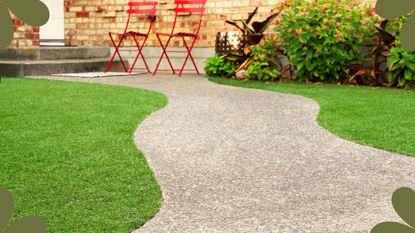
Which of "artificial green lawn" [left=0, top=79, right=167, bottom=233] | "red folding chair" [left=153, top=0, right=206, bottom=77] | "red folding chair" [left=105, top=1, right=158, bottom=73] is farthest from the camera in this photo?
"red folding chair" [left=105, top=1, right=158, bottom=73]

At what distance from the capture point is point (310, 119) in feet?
14.5

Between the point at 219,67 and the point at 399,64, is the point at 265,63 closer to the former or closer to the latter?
the point at 219,67

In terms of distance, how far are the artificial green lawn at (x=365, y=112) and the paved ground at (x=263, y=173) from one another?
15 centimetres

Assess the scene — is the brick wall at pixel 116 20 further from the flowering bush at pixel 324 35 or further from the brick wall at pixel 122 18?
the flowering bush at pixel 324 35

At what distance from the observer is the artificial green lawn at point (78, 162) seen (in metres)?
2.08

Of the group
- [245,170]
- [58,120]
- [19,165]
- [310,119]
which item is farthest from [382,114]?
[19,165]

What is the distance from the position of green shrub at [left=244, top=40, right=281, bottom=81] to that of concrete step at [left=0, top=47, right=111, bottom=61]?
124 inches

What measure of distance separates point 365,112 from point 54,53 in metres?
5.51

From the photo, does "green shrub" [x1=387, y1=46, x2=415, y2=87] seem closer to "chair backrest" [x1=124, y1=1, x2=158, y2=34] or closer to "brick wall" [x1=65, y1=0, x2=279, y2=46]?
"brick wall" [x1=65, y1=0, x2=279, y2=46]

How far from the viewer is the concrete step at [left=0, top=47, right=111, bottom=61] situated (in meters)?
8.39

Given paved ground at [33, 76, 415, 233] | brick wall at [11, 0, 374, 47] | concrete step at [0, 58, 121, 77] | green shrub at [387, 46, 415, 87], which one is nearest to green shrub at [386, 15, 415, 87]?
green shrub at [387, 46, 415, 87]

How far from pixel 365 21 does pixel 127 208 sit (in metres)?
5.76

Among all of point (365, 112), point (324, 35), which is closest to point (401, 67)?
point (324, 35)

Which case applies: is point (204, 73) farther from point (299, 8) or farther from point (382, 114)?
point (382, 114)
